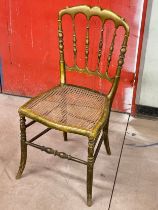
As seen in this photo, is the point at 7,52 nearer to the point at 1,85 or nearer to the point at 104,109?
the point at 1,85

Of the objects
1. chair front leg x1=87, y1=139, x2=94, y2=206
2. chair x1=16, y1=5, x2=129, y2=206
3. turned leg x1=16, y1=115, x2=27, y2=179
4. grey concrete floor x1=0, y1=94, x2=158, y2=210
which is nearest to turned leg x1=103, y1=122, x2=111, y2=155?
grey concrete floor x1=0, y1=94, x2=158, y2=210

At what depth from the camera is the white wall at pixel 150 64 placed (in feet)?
6.97

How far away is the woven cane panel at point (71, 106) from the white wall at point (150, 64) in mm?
624

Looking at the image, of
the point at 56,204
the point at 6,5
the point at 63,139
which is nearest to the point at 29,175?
the point at 56,204

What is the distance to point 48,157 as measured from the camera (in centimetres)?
209

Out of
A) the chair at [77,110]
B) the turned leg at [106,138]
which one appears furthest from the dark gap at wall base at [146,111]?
the chair at [77,110]

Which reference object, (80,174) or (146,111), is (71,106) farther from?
(146,111)

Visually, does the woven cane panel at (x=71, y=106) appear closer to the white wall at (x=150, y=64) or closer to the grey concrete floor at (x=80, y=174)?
the grey concrete floor at (x=80, y=174)

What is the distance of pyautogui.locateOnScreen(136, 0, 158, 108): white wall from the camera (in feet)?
6.97

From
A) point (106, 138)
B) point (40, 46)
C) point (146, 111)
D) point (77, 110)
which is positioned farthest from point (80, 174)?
point (40, 46)

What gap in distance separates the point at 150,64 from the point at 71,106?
827mm

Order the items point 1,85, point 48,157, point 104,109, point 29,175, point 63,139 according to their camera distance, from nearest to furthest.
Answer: point 104,109
point 29,175
point 48,157
point 63,139
point 1,85

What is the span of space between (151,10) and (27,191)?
1.43 metres

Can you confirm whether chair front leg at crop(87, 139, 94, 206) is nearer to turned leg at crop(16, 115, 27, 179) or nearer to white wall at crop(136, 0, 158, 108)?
turned leg at crop(16, 115, 27, 179)
